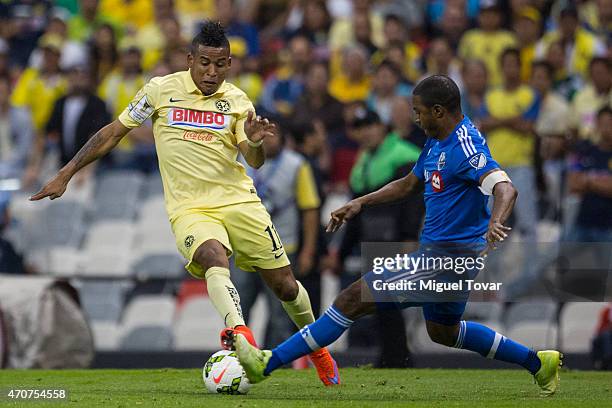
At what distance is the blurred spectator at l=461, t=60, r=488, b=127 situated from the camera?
1651 cm

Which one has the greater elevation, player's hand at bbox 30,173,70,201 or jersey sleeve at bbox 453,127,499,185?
jersey sleeve at bbox 453,127,499,185

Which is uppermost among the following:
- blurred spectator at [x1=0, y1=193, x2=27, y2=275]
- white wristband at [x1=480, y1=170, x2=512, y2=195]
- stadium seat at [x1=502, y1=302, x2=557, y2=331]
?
white wristband at [x1=480, y1=170, x2=512, y2=195]

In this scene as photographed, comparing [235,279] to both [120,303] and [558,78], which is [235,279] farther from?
[558,78]

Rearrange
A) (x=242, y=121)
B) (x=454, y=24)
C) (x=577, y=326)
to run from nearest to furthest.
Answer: (x=242, y=121) < (x=577, y=326) < (x=454, y=24)

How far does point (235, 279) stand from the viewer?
45.9 feet

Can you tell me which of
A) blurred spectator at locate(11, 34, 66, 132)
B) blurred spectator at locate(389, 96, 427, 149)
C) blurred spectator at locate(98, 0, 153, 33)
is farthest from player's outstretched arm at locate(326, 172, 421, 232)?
blurred spectator at locate(98, 0, 153, 33)

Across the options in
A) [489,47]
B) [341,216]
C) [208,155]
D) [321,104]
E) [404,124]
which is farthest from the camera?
[489,47]

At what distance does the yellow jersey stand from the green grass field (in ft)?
5.05

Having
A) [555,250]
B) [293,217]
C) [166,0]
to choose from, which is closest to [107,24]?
[166,0]

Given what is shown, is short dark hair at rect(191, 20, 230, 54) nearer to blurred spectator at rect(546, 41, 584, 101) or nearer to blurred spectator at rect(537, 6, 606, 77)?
blurred spectator at rect(546, 41, 584, 101)

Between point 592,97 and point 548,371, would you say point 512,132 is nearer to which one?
point 592,97

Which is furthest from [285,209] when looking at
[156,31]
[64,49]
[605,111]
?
[64,49]

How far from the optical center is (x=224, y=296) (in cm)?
962

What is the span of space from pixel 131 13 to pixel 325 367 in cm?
1153
